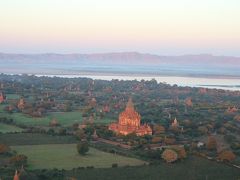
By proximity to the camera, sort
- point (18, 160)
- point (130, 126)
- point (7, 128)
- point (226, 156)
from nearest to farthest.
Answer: point (18, 160) → point (226, 156) → point (130, 126) → point (7, 128)

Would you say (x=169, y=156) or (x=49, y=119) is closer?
(x=169, y=156)

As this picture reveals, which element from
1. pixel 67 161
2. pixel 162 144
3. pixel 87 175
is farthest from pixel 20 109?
pixel 87 175

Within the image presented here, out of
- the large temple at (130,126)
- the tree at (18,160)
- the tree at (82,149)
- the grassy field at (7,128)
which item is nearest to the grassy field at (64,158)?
the tree at (82,149)

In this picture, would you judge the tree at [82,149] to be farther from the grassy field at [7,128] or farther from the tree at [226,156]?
the grassy field at [7,128]

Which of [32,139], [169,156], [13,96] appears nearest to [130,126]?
[32,139]

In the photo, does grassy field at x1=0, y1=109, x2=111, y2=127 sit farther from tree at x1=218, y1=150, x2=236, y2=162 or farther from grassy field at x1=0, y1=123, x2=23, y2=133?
tree at x1=218, y1=150, x2=236, y2=162

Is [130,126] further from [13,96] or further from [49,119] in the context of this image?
[13,96]

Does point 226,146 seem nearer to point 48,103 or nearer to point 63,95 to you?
point 48,103

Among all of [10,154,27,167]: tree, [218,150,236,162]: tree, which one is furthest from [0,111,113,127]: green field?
[218,150,236,162]: tree

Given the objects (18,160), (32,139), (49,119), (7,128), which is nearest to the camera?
(18,160)
